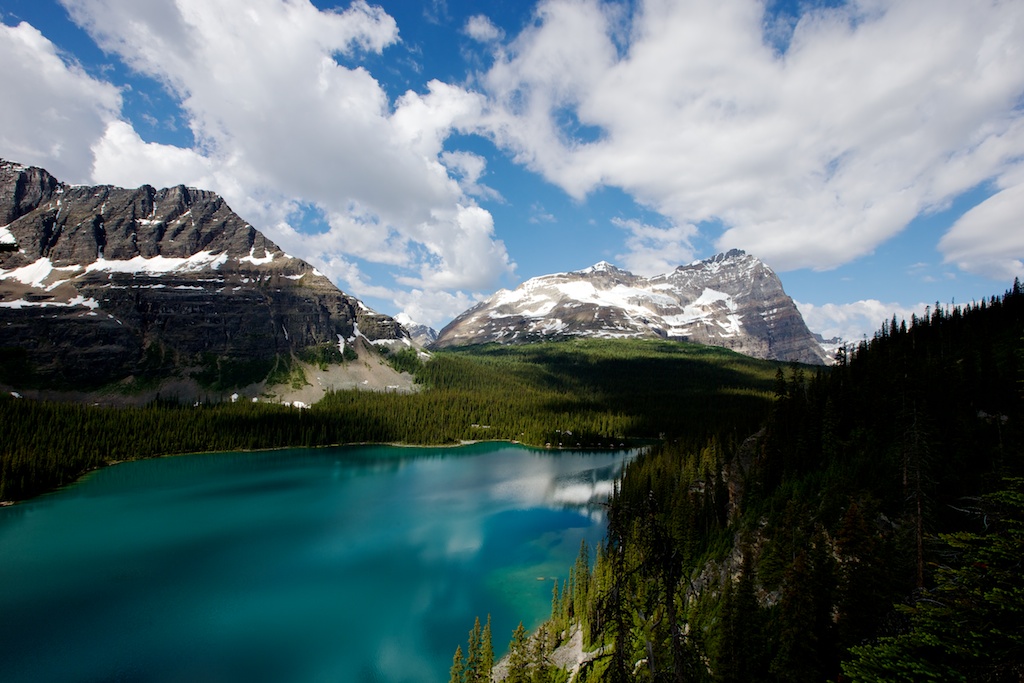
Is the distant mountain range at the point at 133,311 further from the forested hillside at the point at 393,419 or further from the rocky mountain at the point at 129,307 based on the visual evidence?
the forested hillside at the point at 393,419

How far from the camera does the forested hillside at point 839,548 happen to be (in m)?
7.62

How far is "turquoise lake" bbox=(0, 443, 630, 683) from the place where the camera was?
31438 mm

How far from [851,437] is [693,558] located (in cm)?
1731

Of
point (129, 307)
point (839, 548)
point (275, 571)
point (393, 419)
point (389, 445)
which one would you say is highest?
point (129, 307)

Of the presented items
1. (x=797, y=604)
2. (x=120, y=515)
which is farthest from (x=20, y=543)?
(x=797, y=604)

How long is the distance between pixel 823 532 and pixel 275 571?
46408mm

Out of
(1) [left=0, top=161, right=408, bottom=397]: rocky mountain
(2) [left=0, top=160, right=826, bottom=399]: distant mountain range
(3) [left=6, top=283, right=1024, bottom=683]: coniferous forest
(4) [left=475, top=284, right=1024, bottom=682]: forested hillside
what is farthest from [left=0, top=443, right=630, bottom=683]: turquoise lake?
(1) [left=0, top=161, right=408, bottom=397]: rocky mountain

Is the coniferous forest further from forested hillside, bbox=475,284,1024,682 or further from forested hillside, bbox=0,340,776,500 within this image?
forested hillside, bbox=0,340,776,500

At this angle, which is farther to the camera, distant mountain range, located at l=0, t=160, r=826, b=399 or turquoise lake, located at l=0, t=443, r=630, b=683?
distant mountain range, located at l=0, t=160, r=826, b=399

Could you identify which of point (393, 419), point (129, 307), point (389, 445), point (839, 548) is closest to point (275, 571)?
point (839, 548)

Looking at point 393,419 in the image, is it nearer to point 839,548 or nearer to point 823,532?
point 823,532

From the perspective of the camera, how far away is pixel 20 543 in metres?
52.2

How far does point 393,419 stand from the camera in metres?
137

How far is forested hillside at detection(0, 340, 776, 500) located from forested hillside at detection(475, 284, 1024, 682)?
24.8m
